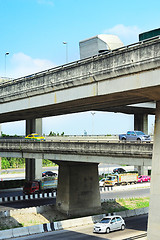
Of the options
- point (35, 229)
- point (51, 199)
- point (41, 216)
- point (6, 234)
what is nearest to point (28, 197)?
point (51, 199)

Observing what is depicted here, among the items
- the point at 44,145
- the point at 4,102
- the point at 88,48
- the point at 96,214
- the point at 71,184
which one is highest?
the point at 88,48

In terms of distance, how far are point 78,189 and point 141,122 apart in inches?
1365

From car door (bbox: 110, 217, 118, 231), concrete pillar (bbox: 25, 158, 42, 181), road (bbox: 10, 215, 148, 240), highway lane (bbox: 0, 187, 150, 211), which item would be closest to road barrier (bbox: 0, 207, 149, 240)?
road (bbox: 10, 215, 148, 240)

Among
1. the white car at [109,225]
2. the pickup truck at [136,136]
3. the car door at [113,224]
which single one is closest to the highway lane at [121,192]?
the white car at [109,225]

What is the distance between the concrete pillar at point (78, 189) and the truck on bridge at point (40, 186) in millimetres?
9911

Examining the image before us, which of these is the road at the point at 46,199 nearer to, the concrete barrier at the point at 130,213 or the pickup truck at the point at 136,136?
the concrete barrier at the point at 130,213

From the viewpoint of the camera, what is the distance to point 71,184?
1564 inches

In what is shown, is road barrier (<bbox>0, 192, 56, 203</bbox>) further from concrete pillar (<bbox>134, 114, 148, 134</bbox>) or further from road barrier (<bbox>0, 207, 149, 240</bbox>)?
concrete pillar (<bbox>134, 114, 148, 134</bbox>)

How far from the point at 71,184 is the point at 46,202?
7.28 m

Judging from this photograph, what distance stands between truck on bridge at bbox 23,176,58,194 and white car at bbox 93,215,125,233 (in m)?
19.9

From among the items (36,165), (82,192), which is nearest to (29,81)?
(82,192)

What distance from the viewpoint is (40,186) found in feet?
167

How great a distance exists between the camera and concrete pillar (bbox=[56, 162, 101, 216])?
130 ft

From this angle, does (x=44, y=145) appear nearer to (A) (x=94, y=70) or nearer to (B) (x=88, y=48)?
(B) (x=88, y=48)
